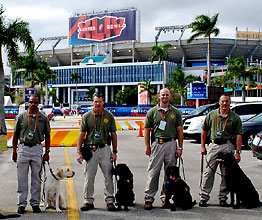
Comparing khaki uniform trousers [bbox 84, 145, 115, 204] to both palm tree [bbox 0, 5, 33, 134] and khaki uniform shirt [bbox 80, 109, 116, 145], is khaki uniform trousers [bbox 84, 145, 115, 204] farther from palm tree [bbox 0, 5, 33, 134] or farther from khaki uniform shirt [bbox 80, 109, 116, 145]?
palm tree [bbox 0, 5, 33, 134]

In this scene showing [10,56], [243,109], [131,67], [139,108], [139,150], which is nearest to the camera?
[139,150]

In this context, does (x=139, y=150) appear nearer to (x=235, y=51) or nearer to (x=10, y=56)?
(x=10, y=56)

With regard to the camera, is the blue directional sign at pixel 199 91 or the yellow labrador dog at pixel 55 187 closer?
the yellow labrador dog at pixel 55 187

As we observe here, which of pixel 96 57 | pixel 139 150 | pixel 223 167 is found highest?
pixel 96 57

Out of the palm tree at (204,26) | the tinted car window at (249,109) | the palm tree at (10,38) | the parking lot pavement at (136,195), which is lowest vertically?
the parking lot pavement at (136,195)

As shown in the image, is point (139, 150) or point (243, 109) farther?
point (243, 109)

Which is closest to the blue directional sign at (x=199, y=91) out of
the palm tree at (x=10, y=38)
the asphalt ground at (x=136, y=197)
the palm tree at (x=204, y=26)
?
the palm tree at (x=204, y=26)

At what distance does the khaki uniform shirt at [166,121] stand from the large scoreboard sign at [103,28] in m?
105

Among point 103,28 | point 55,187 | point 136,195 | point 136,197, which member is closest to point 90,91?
point 103,28

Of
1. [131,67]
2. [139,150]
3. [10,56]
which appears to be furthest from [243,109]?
[131,67]

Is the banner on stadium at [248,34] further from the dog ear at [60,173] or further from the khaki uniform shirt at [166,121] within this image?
the dog ear at [60,173]

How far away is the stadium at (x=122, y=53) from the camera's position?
110 m

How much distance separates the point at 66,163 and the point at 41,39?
432ft

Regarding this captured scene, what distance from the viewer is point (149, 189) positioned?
20.1ft
